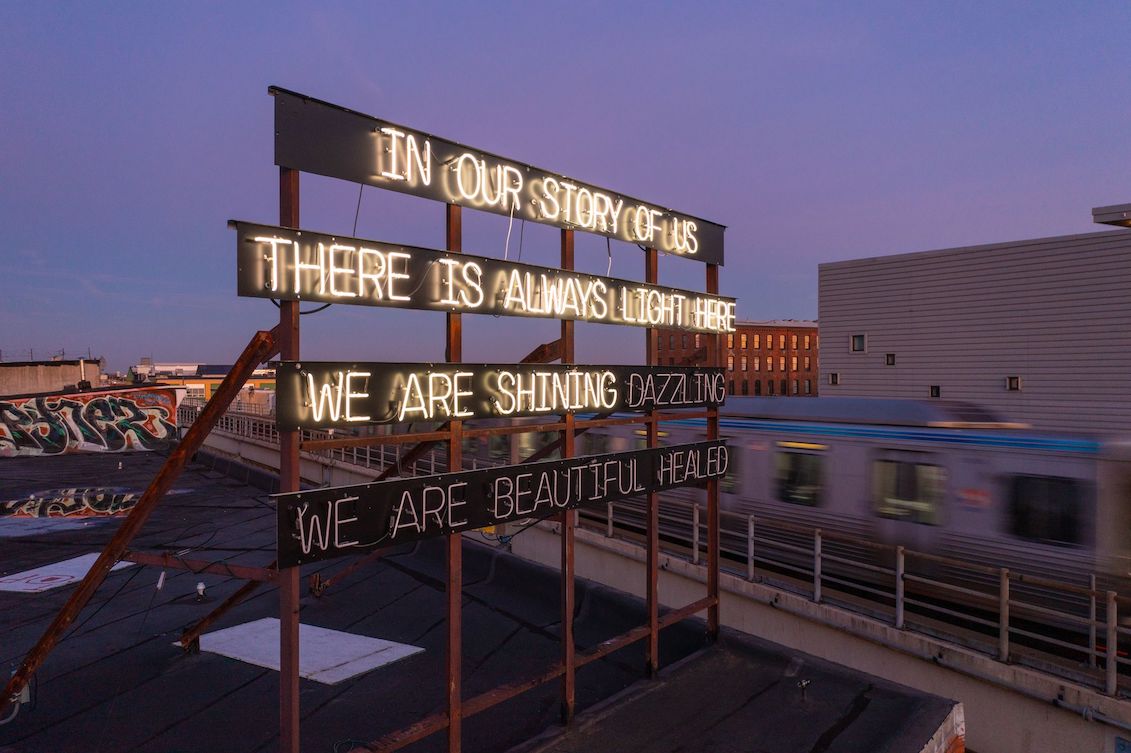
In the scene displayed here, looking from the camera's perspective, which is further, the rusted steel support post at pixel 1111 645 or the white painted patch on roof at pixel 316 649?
the white painted patch on roof at pixel 316 649

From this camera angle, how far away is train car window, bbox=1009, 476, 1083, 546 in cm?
1141

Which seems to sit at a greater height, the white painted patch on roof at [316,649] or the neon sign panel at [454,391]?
the neon sign panel at [454,391]

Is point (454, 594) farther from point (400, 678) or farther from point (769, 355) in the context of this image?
point (769, 355)

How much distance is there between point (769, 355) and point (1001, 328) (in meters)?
60.5

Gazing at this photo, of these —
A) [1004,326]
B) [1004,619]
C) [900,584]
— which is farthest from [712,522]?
[1004,326]

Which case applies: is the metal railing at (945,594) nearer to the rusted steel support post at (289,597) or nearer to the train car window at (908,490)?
the train car window at (908,490)

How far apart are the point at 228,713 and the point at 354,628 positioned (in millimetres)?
2643

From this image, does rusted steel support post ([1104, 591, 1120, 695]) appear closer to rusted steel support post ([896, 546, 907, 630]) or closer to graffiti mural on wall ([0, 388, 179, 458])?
rusted steel support post ([896, 546, 907, 630])

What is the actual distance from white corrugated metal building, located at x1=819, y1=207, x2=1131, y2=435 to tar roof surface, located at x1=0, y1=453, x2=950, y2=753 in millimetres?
17515

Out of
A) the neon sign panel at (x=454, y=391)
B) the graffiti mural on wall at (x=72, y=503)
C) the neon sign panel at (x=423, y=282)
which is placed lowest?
the graffiti mural on wall at (x=72, y=503)

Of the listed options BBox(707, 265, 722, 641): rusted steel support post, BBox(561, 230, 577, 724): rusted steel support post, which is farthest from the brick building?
BBox(561, 230, 577, 724): rusted steel support post

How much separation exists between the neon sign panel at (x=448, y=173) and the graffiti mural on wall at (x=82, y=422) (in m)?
40.1

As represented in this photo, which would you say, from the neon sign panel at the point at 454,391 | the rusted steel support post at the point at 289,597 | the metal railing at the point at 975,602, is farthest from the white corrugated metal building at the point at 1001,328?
the rusted steel support post at the point at 289,597

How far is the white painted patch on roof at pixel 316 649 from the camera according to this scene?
8109mm
